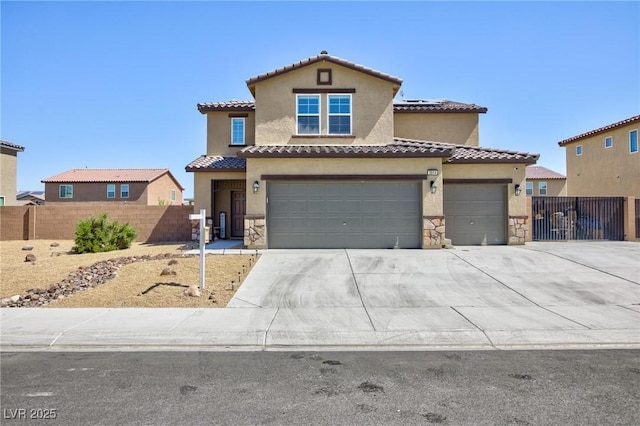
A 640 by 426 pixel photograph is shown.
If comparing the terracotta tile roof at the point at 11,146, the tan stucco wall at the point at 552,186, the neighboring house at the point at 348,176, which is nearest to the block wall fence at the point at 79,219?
the neighboring house at the point at 348,176

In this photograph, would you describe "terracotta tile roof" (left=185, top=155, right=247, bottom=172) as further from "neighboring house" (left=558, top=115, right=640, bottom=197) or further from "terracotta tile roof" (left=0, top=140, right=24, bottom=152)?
"neighboring house" (left=558, top=115, right=640, bottom=197)

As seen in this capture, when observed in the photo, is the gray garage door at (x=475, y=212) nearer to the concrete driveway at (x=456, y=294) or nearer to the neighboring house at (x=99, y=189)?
the concrete driveway at (x=456, y=294)

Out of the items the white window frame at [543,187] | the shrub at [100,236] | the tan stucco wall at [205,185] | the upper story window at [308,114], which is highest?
the upper story window at [308,114]

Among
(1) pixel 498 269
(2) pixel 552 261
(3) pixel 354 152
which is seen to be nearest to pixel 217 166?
(3) pixel 354 152

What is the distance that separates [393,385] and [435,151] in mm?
11385

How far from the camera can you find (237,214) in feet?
66.7

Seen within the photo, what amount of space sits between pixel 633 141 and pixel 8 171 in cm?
4131

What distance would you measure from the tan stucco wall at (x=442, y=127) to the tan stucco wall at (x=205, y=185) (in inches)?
332

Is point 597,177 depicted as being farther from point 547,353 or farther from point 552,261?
point 547,353

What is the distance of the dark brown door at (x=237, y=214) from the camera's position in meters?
20.3

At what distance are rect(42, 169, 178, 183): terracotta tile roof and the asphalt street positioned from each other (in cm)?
3824

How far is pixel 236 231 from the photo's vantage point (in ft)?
66.7

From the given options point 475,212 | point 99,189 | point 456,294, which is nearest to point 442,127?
point 475,212

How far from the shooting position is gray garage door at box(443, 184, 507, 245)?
1652 cm
